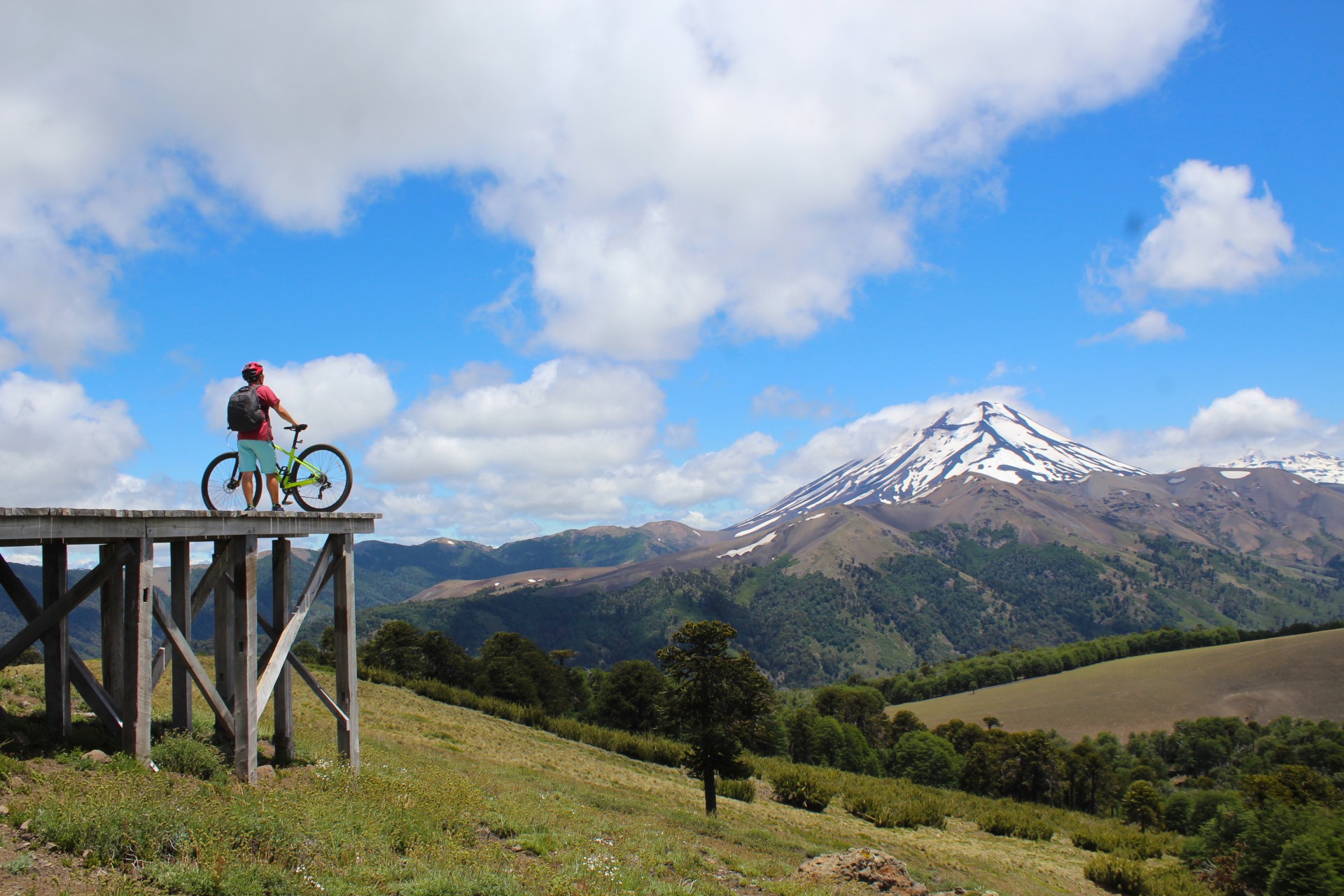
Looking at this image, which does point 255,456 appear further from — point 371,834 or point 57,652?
point 371,834

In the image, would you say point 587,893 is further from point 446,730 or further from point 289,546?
point 446,730

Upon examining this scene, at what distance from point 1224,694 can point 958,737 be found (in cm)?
8009

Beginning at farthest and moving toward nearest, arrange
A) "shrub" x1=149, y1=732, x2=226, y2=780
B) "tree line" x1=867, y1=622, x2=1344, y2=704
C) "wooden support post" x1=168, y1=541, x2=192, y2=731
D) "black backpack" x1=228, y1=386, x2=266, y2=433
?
"tree line" x1=867, y1=622, x2=1344, y2=704 < "black backpack" x1=228, y1=386, x2=266, y2=433 < "wooden support post" x1=168, y1=541, x2=192, y2=731 < "shrub" x1=149, y1=732, x2=226, y2=780

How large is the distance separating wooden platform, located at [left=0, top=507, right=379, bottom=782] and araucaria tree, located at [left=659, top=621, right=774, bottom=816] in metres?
19.0

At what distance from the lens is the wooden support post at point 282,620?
37.7ft

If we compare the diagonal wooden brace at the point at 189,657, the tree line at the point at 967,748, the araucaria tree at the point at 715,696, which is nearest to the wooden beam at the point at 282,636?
the diagonal wooden brace at the point at 189,657

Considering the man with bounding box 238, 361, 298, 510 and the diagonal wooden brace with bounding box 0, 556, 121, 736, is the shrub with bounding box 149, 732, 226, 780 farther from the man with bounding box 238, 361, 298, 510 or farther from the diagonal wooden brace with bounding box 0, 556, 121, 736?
the man with bounding box 238, 361, 298, 510

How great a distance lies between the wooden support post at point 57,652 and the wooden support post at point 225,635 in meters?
1.61

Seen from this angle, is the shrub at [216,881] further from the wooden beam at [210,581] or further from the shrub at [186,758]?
the wooden beam at [210,581]

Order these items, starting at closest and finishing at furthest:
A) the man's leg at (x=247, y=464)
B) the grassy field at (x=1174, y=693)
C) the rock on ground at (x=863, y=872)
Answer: the man's leg at (x=247, y=464)
the rock on ground at (x=863, y=872)
the grassy field at (x=1174, y=693)

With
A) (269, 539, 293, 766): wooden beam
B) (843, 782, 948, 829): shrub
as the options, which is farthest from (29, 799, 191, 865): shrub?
(843, 782, 948, 829): shrub

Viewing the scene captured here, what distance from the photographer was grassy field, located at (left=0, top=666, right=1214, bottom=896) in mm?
6766

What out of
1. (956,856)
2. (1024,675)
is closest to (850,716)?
(956,856)

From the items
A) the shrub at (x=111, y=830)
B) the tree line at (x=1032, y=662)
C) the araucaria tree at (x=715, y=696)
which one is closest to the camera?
the shrub at (x=111, y=830)
